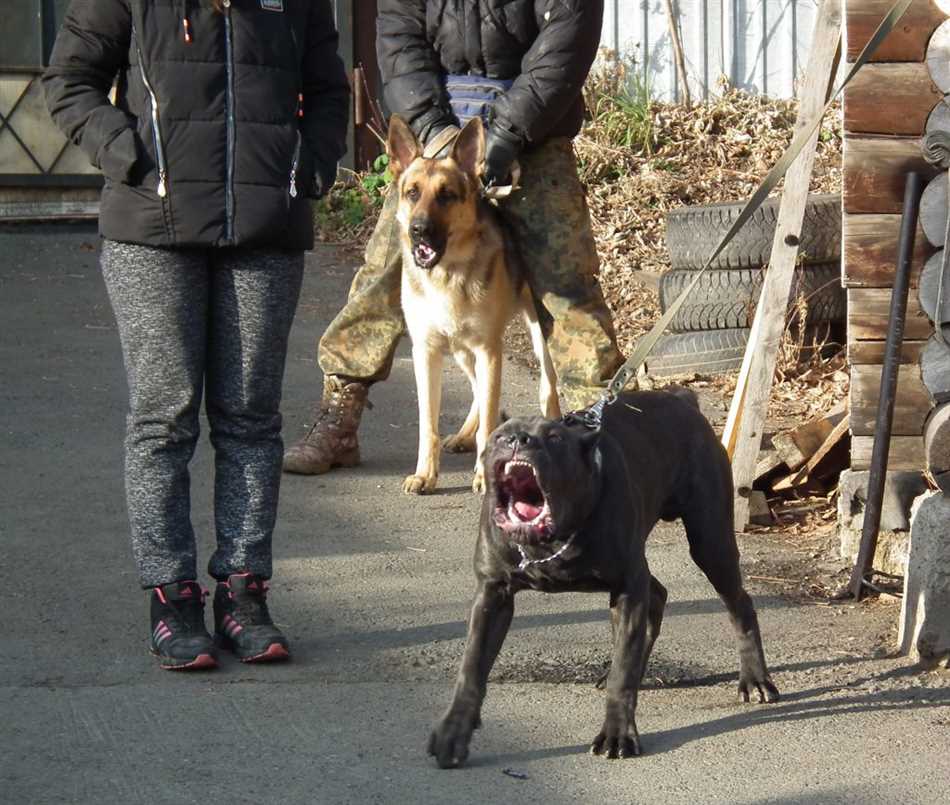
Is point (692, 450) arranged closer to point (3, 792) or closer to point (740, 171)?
point (3, 792)

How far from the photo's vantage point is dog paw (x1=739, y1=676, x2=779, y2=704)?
4.36 meters

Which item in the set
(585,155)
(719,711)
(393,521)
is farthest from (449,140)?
(585,155)

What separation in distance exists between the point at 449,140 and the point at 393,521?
171 centimetres

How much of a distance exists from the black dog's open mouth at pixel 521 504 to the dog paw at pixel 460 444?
3.73 metres

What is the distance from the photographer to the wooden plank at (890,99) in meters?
5.54

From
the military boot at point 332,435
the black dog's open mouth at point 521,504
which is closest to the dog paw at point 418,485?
the military boot at point 332,435

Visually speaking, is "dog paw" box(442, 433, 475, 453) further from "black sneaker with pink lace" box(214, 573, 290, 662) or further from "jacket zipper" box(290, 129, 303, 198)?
"jacket zipper" box(290, 129, 303, 198)

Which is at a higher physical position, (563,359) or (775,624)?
(563,359)

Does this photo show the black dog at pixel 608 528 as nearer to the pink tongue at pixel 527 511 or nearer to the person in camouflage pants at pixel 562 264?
the pink tongue at pixel 527 511

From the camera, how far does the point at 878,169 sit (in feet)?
18.4

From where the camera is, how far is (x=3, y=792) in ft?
11.7

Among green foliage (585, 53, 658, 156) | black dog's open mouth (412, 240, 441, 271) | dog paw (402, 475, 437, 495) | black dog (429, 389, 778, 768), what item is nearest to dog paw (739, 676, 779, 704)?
black dog (429, 389, 778, 768)

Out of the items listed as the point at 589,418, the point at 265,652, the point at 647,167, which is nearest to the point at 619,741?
the point at 589,418

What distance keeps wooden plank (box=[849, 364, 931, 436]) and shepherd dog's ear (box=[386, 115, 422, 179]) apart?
7.15 ft
